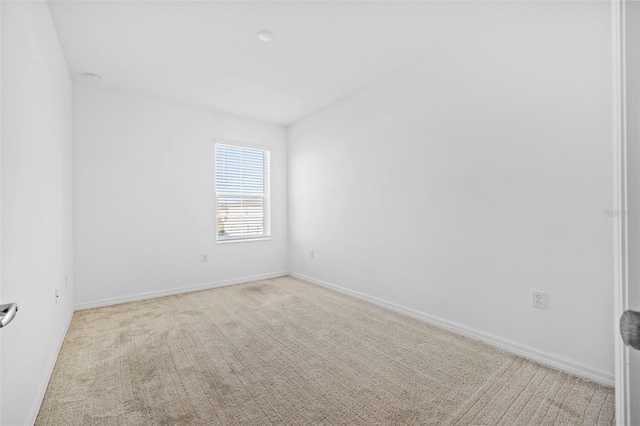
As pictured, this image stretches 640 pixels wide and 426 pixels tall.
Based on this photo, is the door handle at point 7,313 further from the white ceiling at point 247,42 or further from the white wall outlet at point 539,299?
the white wall outlet at point 539,299

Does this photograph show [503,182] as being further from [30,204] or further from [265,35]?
[30,204]

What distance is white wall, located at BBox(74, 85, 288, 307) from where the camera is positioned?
3359 mm

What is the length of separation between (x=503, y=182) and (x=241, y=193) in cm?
344

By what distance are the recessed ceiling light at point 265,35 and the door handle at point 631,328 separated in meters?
2.69

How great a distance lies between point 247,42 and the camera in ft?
8.43

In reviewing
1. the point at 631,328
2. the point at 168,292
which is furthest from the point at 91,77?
the point at 631,328

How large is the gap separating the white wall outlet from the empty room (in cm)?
2

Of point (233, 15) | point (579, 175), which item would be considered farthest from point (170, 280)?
point (579, 175)

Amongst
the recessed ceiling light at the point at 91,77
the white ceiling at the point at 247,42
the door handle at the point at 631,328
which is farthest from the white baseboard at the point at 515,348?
the recessed ceiling light at the point at 91,77

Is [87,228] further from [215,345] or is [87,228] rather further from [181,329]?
[215,345]

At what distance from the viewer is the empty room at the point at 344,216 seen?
157 centimetres

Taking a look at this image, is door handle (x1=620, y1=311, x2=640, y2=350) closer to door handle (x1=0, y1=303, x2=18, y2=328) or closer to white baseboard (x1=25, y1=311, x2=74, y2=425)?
door handle (x1=0, y1=303, x2=18, y2=328)

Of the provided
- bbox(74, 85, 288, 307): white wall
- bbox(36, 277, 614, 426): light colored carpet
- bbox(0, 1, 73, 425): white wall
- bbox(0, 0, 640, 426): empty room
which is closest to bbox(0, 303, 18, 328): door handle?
bbox(0, 0, 640, 426): empty room

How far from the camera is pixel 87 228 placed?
3.35 m
